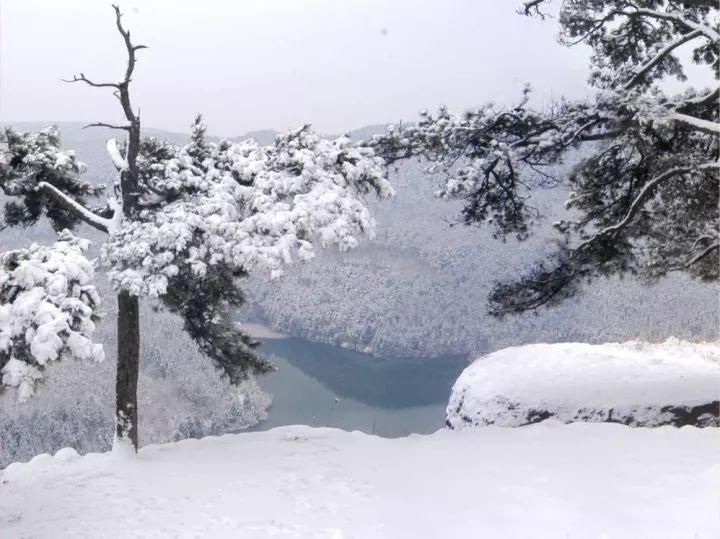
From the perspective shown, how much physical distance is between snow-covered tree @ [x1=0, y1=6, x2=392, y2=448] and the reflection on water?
4408cm

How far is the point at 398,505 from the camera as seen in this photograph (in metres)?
5.77

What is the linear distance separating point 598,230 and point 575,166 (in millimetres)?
1079

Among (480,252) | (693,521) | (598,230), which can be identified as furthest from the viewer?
(480,252)

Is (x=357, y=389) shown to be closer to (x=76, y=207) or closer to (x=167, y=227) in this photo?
(x=76, y=207)

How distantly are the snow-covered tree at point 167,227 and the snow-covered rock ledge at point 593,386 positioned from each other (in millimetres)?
4413

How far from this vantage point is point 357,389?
78.5m

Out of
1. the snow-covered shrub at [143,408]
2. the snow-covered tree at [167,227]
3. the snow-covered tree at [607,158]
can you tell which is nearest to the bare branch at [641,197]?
the snow-covered tree at [607,158]

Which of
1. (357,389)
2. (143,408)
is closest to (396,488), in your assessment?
(357,389)

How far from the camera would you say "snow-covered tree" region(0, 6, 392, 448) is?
5.76 m

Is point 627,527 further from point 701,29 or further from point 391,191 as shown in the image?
point 701,29

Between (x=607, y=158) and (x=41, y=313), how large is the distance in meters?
7.49

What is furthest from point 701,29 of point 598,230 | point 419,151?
point 419,151

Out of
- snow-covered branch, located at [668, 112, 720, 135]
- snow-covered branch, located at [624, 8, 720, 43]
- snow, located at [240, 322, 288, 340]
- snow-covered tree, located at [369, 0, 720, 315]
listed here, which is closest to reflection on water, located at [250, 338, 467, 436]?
snow, located at [240, 322, 288, 340]

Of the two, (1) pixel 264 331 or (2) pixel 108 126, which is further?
(1) pixel 264 331
